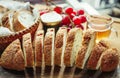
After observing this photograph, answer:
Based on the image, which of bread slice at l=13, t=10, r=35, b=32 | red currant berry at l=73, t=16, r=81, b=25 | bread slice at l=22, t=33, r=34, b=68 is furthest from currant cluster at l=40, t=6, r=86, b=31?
bread slice at l=22, t=33, r=34, b=68

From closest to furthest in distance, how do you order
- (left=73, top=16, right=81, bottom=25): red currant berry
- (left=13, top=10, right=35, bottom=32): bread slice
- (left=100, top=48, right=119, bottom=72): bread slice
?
(left=100, top=48, right=119, bottom=72): bread slice
(left=13, top=10, right=35, bottom=32): bread slice
(left=73, top=16, right=81, bottom=25): red currant berry

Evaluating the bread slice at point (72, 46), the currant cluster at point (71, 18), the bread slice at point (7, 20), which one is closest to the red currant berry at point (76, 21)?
the currant cluster at point (71, 18)

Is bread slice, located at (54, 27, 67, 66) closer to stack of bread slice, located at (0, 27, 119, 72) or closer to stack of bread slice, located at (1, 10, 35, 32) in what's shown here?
stack of bread slice, located at (0, 27, 119, 72)

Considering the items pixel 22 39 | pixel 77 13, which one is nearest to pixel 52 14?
pixel 77 13

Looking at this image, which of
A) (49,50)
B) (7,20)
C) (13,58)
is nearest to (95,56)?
(49,50)

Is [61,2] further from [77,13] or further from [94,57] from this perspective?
[94,57]

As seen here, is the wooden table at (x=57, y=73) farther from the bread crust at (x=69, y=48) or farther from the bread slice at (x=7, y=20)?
the bread slice at (x=7, y=20)

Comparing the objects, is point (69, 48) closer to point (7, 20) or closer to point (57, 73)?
point (57, 73)

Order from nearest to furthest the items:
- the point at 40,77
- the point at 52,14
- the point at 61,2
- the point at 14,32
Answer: the point at 40,77
the point at 14,32
the point at 52,14
the point at 61,2
